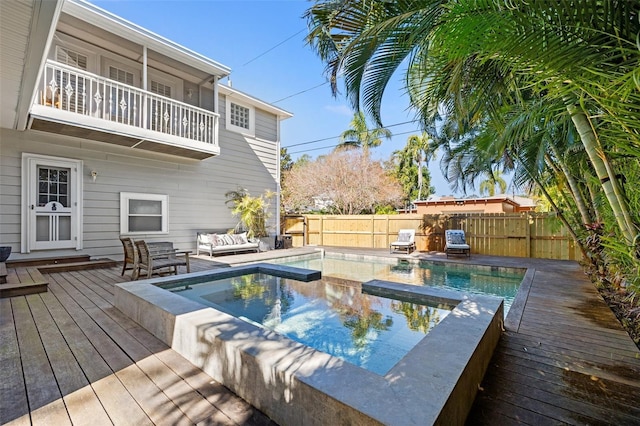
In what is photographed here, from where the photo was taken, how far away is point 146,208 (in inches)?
336

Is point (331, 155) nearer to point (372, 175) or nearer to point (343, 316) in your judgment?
point (372, 175)

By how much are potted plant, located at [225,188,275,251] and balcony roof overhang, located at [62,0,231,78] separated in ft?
12.8

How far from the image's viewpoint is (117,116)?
23.4ft

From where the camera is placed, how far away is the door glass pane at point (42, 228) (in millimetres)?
6698

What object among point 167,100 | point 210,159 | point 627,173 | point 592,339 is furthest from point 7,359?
point 210,159

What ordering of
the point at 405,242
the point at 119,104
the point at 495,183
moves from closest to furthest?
the point at 119,104 < the point at 405,242 < the point at 495,183

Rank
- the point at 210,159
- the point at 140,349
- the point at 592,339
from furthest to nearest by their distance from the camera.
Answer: the point at 210,159
the point at 592,339
the point at 140,349

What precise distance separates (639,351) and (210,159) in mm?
10281

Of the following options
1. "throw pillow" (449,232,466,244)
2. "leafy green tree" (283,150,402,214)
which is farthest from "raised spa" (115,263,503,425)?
"leafy green tree" (283,150,402,214)

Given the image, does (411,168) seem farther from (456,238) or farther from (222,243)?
(222,243)

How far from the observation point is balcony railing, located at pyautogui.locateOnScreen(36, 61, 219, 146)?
623 cm

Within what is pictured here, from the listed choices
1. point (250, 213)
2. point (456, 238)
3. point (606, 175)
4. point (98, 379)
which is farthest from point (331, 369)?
point (456, 238)

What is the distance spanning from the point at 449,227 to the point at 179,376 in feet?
34.7

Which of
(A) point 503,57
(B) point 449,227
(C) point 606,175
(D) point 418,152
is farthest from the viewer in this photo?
(D) point 418,152
